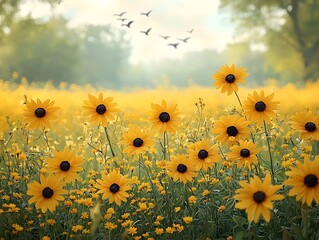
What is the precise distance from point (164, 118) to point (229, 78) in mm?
538

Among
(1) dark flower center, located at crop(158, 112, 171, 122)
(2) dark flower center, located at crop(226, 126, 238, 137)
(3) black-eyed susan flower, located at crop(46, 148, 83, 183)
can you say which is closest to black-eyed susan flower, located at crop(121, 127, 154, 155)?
(1) dark flower center, located at crop(158, 112, 171, 122)

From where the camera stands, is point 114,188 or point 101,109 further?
point 101,109

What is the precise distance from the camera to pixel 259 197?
72.4 inches

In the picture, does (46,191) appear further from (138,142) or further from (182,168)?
(182,168)

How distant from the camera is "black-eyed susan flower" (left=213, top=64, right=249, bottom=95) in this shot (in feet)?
9.05

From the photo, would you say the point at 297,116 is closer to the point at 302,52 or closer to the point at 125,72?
the point at 302,52

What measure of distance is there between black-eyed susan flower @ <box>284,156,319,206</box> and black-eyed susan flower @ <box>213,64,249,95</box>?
3.09ft

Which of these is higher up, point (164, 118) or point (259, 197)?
point (164, 118)

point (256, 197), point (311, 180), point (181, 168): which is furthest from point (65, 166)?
point (311, 180)

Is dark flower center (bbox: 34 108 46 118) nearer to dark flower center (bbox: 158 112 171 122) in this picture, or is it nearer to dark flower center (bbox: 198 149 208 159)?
dark flower center (bbox: 158 112 171 122)

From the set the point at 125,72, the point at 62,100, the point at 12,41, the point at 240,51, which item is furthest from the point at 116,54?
the point at 62,100

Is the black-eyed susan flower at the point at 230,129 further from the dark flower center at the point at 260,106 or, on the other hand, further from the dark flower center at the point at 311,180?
the dark flower center at the point at 311,180

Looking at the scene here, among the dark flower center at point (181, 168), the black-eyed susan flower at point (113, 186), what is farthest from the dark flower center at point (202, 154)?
the black-eyed susan flower at point (113, 186)

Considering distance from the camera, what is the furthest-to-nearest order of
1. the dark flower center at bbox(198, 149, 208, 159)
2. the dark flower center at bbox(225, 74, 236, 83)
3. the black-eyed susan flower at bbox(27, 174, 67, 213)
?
the dark flower center at bbox(225, 74, 236, 83)
the dark flower center at bbox(198, 149, 208, 159)
the black-eyed susan flower at bbox(27, 174, 67, 213)
